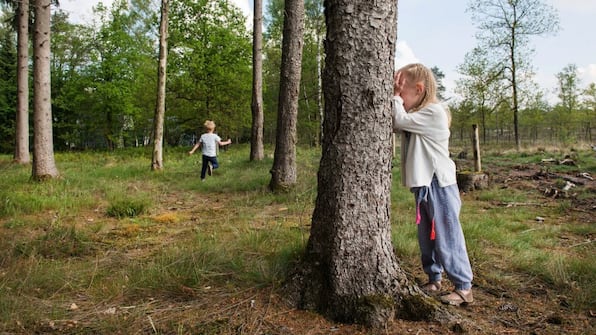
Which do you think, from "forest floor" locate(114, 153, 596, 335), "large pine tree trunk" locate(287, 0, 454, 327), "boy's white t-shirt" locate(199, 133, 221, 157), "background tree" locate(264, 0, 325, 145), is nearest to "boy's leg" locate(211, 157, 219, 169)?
"boy's white t-shirt" locate(199, 133, 221, 157)

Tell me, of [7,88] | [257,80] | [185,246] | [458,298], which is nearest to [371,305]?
[458,298]

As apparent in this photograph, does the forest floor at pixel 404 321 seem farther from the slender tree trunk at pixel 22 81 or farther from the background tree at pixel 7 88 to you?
the background tree at pixel 7 88

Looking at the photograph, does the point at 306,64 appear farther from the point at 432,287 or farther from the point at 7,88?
the point at 432,287

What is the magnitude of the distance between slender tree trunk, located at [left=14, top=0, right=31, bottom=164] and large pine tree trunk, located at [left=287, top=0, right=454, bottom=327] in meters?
15.2

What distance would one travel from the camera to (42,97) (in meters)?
9.23

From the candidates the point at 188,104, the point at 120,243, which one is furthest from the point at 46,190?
the point at 188,104

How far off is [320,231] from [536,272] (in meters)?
2.14

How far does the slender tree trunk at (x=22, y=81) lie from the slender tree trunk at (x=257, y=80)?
315 inches

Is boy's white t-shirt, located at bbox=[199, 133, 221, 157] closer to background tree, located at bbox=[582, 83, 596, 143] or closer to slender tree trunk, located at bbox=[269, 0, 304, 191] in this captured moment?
slender tree trunk, located at bbox=[269, 0, 304, 191]

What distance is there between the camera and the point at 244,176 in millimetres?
10227

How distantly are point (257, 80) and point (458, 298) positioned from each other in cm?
1145

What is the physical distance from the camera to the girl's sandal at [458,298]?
2.67 m

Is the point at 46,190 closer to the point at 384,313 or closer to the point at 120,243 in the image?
the point at 120,243

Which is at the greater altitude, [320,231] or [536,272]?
[320,231]
